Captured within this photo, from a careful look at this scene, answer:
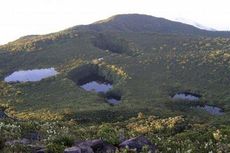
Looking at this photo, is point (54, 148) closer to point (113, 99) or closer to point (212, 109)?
point (212, 109)

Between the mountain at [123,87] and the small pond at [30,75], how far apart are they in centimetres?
166

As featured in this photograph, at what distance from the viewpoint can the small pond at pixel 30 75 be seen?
89.1 metres

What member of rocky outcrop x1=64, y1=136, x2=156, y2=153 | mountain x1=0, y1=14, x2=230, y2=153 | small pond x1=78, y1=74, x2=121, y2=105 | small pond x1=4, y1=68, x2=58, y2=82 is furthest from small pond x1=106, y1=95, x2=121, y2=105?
rocky outcrop x1=64, y1=136, x2=156, y2=153

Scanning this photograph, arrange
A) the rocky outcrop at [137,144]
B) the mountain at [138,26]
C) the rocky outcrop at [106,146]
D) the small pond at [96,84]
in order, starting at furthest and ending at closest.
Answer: the mountain at [138,26], the small pond at [96,84], the rocky outcrop at [137,144], the rocky outcrop at [106,146]

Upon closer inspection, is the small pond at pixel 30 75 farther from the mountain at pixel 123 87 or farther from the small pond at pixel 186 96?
the small pond at pixel 186 96

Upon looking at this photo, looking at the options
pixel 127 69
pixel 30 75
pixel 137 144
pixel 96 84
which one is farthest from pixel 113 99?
pixel 137 144

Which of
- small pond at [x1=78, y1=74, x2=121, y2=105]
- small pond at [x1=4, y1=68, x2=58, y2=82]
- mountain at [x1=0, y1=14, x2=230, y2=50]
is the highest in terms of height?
mountain at [x1=0, y1=14, x2=230, y2=50]

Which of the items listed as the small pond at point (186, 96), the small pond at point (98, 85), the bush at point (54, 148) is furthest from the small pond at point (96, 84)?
the bush at point (54, 148)

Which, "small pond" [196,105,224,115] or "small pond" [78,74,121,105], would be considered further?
"small pond" [78,74,121,105]

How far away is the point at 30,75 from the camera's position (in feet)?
304

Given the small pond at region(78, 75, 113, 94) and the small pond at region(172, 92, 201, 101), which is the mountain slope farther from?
the small pond at region(78, 75, 113, 94)

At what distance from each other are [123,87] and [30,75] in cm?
2138

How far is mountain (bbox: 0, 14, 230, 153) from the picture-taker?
47.5 m

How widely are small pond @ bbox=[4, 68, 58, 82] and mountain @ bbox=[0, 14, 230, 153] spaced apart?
1663 mm
